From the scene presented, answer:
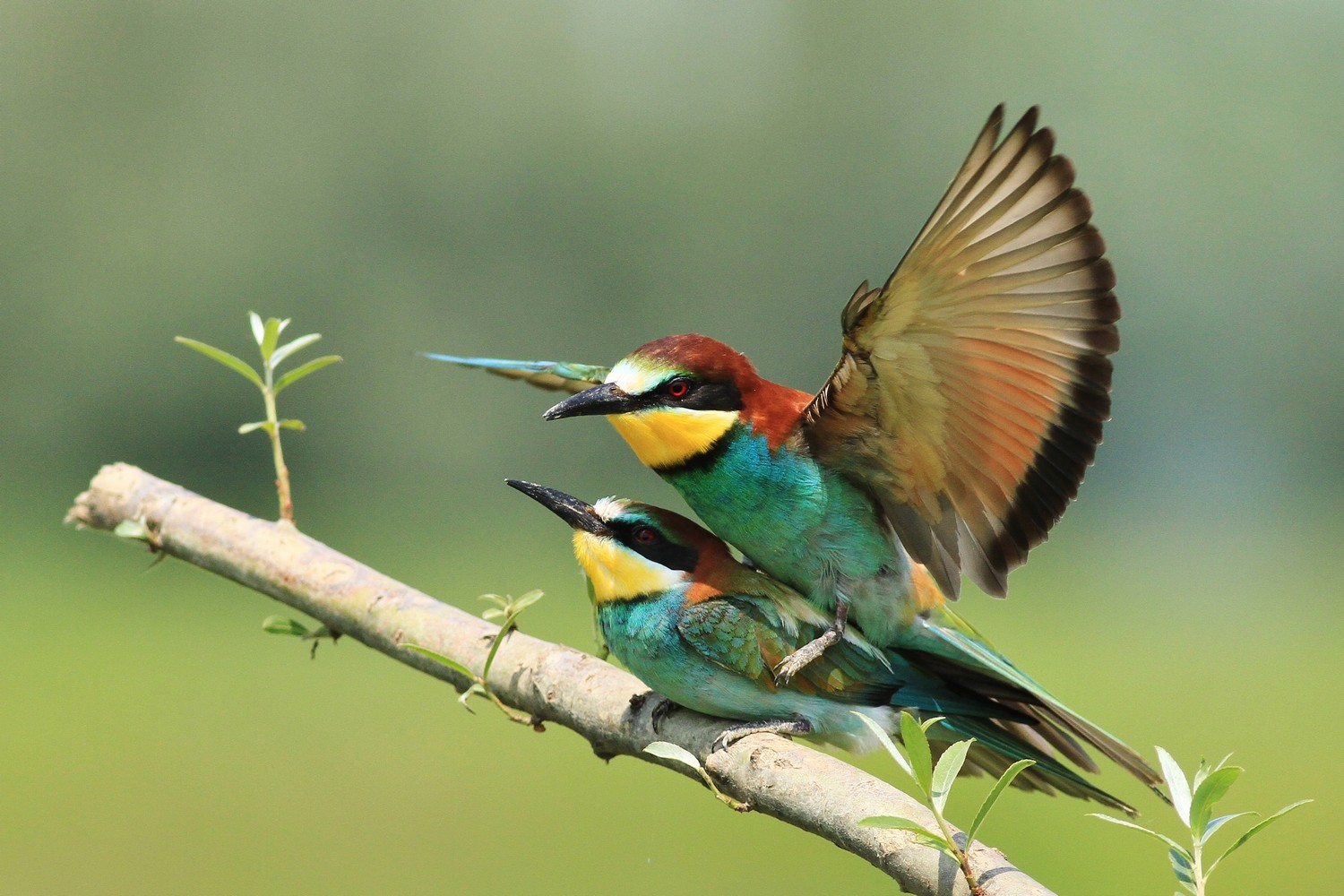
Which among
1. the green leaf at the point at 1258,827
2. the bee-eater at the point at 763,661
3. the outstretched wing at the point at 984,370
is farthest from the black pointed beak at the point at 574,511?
the green leaf at the point at 1258,827

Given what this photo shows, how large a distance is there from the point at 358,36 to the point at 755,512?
43.1ft

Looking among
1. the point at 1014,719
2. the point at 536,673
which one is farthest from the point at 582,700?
the point at 1014,719

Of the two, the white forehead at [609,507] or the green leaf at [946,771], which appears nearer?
the green leaf at [946,771]

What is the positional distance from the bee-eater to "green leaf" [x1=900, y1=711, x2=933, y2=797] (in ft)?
1.23

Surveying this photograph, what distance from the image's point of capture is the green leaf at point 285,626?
1.15 metres

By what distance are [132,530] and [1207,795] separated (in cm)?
105

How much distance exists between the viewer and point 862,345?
3.08ft

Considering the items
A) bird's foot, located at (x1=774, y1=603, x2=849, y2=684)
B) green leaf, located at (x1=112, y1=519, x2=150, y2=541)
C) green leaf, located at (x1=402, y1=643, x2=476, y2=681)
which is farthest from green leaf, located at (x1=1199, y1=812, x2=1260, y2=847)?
green leaf, located at (x1=112, y1=519, x2=150, y2=541)

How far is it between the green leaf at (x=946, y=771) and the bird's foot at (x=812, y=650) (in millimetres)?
381

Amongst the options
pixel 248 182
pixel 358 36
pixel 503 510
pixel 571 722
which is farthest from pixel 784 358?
pixel 571 722

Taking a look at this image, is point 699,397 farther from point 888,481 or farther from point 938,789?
point 938,789

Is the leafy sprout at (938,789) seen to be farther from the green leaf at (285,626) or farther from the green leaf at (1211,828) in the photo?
the green leaf at (285,626)

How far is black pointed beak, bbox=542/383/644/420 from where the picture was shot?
966 mm

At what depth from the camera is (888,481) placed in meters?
1.05
